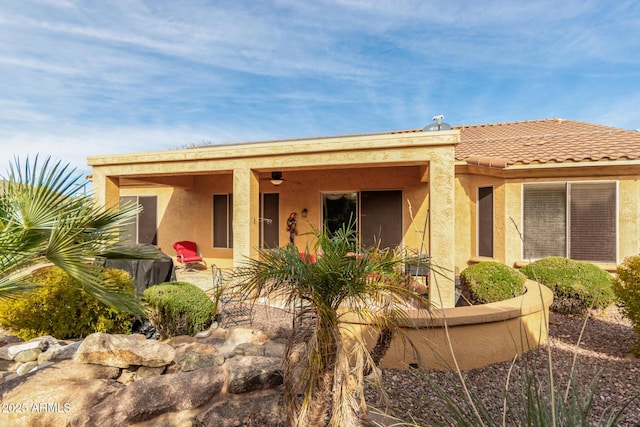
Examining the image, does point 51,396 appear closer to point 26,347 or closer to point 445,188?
point 26,347

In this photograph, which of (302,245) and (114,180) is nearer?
(114,180)

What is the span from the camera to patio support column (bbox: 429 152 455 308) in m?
6.68

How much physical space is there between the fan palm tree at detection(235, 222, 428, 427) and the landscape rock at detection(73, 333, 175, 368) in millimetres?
1820

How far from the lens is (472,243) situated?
983 cm

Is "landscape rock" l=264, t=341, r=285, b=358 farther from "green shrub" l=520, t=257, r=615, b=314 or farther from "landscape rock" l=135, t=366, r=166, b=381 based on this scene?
"green shrub" l=520, t=257, r=615, b=314

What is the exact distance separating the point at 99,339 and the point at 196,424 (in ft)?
4.84

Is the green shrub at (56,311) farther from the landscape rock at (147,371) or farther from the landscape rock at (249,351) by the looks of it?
the landscape rock at (249,351)

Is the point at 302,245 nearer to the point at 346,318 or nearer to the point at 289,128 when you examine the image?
the point at 346,318

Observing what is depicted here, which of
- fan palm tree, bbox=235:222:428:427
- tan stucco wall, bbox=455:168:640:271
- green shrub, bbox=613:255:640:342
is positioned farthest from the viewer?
tan stucco wall, bbox=455:168:640:271

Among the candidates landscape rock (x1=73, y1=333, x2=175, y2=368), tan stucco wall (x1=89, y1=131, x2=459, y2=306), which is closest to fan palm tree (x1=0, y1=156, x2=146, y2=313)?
landscape rock (x1=73, y1=333, x2=175, y2=368)

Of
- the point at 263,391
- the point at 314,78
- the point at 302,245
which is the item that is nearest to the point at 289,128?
the point at 314,78

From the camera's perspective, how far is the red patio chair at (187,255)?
1212 cm

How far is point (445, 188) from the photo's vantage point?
6.70m

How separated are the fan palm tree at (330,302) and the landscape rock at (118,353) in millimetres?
1820
